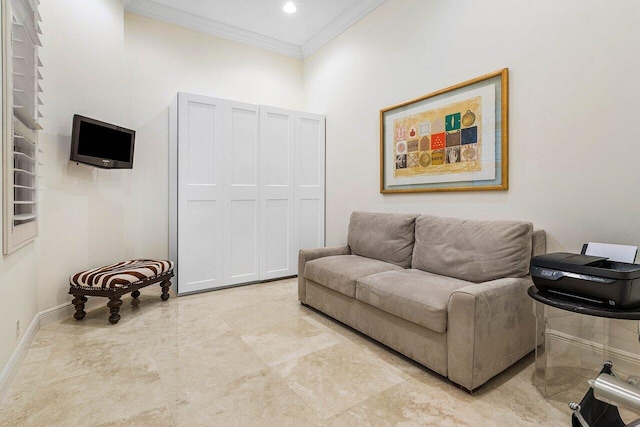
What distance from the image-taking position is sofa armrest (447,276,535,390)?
1.72 meters

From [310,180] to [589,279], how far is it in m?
3.17

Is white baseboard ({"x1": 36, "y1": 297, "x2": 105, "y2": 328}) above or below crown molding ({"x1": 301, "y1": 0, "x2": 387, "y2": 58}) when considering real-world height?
below

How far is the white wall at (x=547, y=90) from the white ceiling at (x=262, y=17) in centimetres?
61

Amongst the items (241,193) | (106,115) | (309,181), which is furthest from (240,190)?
(106,115)

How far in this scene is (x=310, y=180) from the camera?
4.27 metres

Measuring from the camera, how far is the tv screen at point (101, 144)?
2.82 metres

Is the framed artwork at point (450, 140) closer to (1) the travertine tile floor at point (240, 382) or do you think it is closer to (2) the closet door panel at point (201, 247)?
(1) the travertine tile floor at point (240, 382)

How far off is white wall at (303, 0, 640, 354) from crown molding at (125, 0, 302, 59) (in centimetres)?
164

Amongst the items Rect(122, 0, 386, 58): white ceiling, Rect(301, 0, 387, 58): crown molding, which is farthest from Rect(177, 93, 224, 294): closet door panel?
Rect(301, 0, 387, 58): crown molding

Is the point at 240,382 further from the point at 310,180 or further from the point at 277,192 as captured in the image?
the point at 310,180

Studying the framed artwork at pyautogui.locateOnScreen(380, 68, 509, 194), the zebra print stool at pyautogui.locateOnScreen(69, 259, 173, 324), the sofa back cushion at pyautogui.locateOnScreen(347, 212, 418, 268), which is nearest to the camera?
the framed artwork at pyautogui.locateOnScreen(380, 68, 509, 194)

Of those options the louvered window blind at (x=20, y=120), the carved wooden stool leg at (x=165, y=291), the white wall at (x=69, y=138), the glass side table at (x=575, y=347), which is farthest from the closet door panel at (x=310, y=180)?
the glass side table at (x=575, y=347)

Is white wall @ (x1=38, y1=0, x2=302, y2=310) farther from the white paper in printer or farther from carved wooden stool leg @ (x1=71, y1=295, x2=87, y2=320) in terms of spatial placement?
the white paper in printer

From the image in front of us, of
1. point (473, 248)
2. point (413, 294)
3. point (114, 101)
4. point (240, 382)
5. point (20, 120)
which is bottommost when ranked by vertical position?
point (240, 382)
